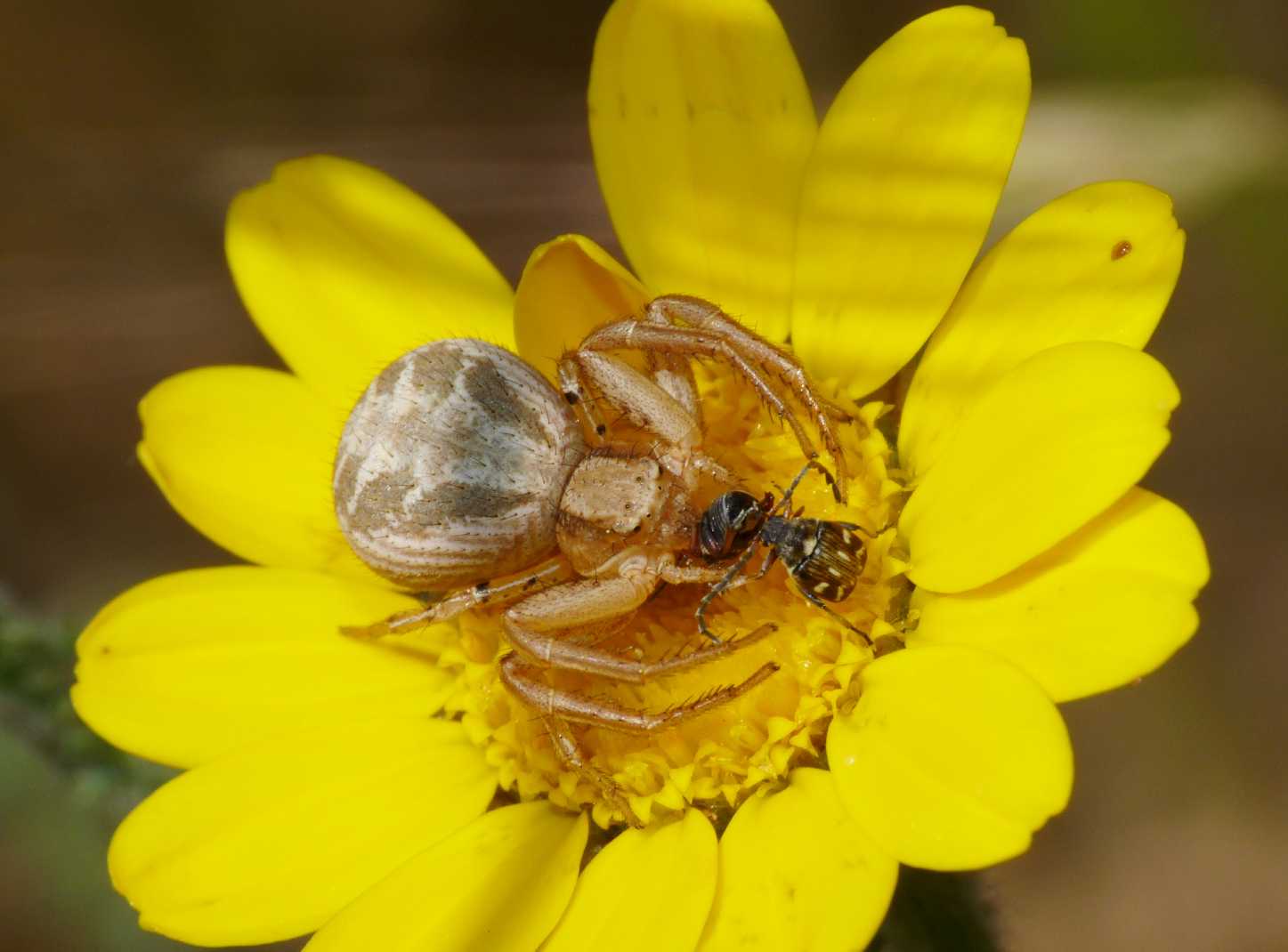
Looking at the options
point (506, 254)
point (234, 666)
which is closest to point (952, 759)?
point (234, 666)

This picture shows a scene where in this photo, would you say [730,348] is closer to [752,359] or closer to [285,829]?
[752,359]

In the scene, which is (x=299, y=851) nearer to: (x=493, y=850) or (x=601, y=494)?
(x=493, y=850)

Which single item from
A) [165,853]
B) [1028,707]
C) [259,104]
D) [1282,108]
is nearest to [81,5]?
[259,104]

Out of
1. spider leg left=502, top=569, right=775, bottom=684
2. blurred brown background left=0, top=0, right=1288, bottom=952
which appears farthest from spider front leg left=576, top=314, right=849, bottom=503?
blurred brown background left=0, top=0, right=1288, bottom=952

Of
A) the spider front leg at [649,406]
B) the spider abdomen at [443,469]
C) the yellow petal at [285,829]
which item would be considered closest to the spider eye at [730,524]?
the spider front leg at [649,406]

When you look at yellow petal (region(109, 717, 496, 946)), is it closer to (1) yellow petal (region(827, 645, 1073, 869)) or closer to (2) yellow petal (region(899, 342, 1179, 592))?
(1) yellow petal (region(827, 645, 1073, 869))
